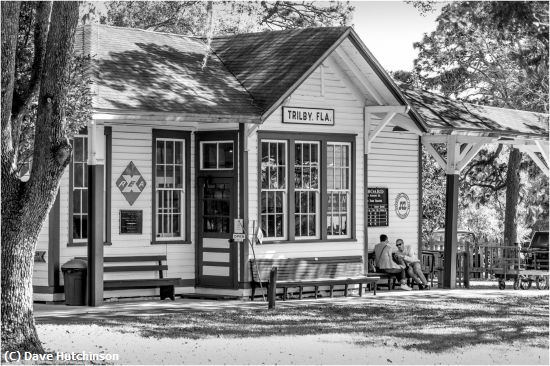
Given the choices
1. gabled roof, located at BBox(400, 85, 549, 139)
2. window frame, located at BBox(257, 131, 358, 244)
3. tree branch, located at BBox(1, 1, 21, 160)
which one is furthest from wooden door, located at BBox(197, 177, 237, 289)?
tree branch, located at BBox(1, 1, 21, 160)

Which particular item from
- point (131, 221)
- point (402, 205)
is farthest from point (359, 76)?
point (131, 221)

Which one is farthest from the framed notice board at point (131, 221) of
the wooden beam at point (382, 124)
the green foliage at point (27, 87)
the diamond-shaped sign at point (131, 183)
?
the green foliage at point (27, 87)

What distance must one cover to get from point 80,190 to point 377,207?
7910 mm

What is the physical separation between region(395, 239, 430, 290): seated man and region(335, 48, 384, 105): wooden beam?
11.7 ft

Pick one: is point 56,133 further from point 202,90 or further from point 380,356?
point 202,90

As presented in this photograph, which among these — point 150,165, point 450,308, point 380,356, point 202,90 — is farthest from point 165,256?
point 380,356

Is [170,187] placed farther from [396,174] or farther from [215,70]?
[396,174]

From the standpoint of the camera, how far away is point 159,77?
23.5 metres

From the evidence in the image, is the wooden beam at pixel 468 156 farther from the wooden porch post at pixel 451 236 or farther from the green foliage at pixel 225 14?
the green foliage at pixel 225 14

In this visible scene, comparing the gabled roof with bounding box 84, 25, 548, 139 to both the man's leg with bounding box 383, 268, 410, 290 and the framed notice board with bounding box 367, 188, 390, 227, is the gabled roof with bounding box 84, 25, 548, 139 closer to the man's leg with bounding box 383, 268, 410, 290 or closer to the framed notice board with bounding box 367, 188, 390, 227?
the framed notice board with bounding box 367, 188, 390, 227

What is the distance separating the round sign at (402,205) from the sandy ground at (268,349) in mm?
9713

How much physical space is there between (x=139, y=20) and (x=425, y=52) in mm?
9960

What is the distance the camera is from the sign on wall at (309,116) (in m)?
24.0

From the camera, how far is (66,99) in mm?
14992
